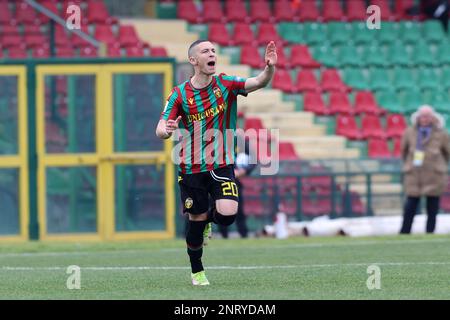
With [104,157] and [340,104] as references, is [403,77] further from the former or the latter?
[104,157]

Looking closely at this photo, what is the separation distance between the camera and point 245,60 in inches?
1009

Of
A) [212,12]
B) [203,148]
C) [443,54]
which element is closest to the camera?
[203,148]

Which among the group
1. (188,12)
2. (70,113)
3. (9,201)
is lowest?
(9,201)

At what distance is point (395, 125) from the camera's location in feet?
83.6

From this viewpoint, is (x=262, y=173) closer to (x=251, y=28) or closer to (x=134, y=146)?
(x=134, y=146)

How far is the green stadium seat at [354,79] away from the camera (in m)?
26.3

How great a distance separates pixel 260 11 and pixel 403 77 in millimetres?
3307

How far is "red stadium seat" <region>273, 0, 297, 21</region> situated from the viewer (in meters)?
27.2

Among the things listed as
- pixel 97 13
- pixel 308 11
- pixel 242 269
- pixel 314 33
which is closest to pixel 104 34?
pixel 97 13

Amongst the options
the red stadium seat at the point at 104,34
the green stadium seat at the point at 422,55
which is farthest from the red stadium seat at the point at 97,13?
the green stadium seat at the point at 422,55

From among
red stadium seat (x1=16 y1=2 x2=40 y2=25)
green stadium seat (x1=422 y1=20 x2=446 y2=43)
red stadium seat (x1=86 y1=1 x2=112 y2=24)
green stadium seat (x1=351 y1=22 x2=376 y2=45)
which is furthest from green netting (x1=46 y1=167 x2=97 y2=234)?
green stadium seat (x1=422 y1=20 x2=446 y2=43)

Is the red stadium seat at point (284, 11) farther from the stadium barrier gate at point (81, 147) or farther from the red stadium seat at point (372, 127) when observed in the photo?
the stadium barrier gate at point (81, 147)

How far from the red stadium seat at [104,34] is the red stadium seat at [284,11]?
3974 millimetres
